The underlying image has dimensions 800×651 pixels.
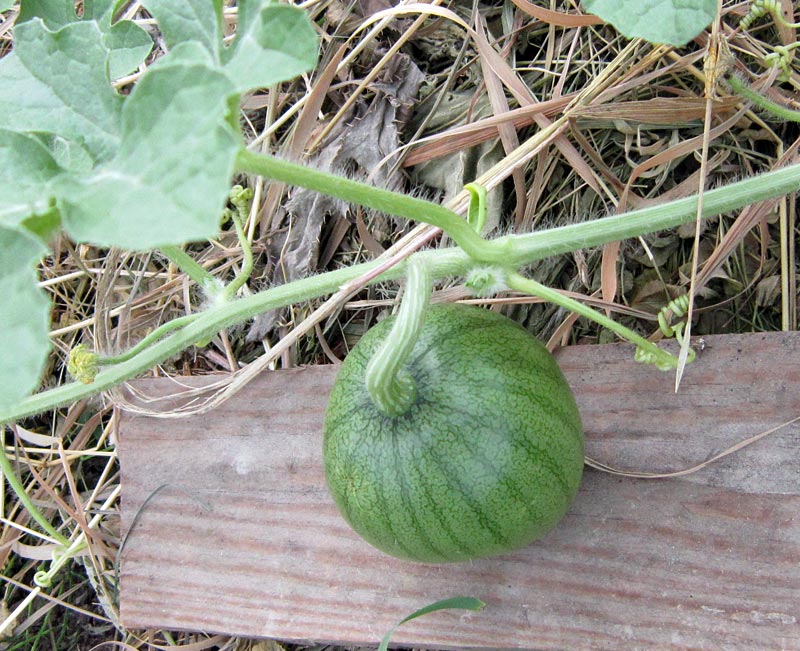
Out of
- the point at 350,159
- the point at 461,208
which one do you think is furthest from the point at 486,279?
the point at 350,159

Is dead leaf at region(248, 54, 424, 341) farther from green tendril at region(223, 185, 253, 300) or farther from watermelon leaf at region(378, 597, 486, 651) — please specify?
watermelon leaf at region(378, 597, 486, 651)

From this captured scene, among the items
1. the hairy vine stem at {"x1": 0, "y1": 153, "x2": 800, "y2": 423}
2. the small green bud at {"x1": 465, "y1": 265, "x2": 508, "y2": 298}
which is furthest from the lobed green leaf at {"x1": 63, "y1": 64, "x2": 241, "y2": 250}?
the small green bud at {"x1": 465, "y1": 265, "x2": 508, "y2": 298}

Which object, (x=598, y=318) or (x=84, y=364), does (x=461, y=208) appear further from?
(x=84, y=364)

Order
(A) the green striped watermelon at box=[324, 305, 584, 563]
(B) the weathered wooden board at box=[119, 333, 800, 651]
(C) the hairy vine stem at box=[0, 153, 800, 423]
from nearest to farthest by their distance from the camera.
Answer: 1. (C) the hairy vine stem at box=[0, 153, 800, 423]
2. (A) the green striped watermelon at box=[324, 305, 584, 563]
3. (B) the weathered wooden board at box=[119, 333, 800, 651]

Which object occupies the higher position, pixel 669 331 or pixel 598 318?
pixel 598 318

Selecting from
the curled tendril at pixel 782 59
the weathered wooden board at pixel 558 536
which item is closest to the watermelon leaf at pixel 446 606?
the weathered wooden board at pixel 558 536

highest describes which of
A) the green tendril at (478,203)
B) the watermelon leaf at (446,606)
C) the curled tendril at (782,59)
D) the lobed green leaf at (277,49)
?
the lobed green leaf at (277,49)

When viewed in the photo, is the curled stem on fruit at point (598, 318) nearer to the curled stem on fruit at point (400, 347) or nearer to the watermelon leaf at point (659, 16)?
the curled stem on fruit at point (400, 347)
